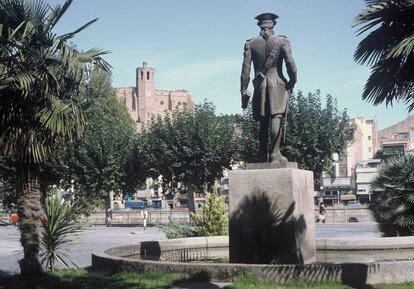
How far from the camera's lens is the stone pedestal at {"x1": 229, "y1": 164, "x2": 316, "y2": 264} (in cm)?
920

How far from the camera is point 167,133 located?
41031 millimetres

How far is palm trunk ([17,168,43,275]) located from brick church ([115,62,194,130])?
118 meters

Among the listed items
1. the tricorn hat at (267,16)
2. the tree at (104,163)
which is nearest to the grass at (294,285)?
the tricorn hat at (267,16)

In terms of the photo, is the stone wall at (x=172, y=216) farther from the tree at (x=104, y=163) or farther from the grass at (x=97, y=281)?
the grass at (x=97, y=281)

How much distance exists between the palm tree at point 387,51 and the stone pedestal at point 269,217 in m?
2.26

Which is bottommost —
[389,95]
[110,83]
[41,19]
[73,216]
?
[73,216]

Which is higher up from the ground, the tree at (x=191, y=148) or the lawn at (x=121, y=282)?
the tree at (x=191, y=148)

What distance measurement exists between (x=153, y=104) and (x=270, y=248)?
124030mm

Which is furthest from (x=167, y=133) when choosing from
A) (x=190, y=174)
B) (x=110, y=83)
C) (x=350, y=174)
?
(x=350, y=174)

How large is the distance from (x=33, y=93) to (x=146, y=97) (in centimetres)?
12387

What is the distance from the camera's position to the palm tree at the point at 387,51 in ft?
23.4

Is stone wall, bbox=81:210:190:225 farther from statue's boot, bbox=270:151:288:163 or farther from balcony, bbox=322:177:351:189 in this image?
balcony, bbox=322:177:351:189

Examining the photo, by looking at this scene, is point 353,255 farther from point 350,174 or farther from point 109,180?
point 350,174

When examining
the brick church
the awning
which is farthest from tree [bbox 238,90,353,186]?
the brick church
